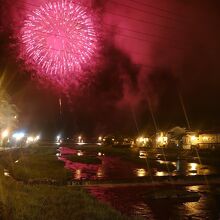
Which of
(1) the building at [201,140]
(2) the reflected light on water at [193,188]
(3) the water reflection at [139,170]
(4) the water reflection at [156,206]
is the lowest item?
(4) the water reflection at [156,206]

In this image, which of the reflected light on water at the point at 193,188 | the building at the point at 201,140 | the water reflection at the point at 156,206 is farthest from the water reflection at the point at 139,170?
the building at the point at 201,140

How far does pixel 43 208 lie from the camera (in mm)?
14961

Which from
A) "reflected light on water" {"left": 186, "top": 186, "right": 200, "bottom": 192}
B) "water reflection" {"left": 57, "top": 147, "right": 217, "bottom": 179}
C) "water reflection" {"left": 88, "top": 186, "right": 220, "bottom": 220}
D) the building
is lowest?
"water reflection" {"left": 88, "top": 186, "right": 220, "bottom": 220}

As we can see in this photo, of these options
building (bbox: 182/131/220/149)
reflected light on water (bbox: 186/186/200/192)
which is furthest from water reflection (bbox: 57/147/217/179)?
building (bbox: 182/131/220/149)

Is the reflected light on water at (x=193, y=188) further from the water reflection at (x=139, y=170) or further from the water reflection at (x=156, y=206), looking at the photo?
the water reflection at (x=139, y=170)

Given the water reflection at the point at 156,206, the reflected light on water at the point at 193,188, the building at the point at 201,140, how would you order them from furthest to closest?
the building at the point at 201,140
the reflected light on water at the point at 193,188
the water reflection at the point at 156,206

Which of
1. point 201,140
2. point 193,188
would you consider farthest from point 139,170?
point 201,140

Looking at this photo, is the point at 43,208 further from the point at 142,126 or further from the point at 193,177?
the point at 142,126

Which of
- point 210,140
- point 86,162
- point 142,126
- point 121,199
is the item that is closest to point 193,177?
point 121,199

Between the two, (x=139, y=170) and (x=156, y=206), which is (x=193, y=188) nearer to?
(x=156, y=206)

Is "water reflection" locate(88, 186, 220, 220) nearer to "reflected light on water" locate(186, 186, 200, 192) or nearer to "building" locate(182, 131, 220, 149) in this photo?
"reflected light on water" locate(186, 186, 200, 192)

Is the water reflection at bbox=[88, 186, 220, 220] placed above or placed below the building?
below

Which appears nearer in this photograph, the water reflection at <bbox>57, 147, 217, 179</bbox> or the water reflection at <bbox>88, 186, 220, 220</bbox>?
the water reflection at <bbox>88, 186, 220, 220</bbox>

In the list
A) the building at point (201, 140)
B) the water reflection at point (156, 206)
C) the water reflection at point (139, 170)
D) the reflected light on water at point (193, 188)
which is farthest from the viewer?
the building at point (201, 140)
